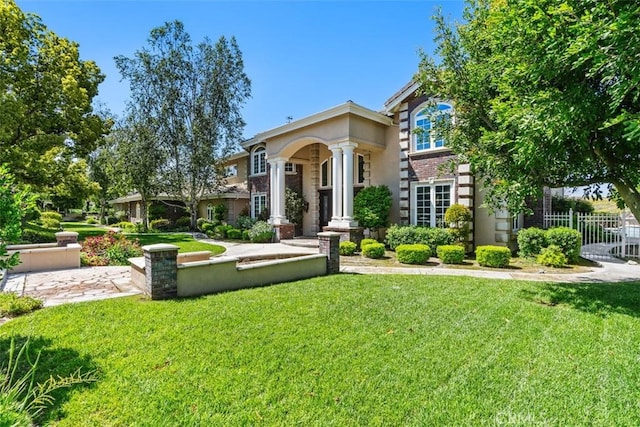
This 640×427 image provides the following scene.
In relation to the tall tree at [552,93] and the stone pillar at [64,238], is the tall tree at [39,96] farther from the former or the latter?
the tall tree at [552,93]

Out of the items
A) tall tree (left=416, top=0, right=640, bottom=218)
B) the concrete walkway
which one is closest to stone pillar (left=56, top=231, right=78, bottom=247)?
the concrete walkway

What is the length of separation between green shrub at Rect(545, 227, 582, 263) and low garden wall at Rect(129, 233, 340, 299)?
7.69m

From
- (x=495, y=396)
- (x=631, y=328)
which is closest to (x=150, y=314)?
(x=495, y=396)

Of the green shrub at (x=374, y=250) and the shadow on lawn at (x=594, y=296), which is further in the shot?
the green shrub at (x=374, y=250)

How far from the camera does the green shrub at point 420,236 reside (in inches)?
478

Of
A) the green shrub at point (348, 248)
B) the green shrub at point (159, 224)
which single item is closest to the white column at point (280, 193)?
the green shrub at point (348, 248)

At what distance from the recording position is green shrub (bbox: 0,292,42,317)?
5.64 metres

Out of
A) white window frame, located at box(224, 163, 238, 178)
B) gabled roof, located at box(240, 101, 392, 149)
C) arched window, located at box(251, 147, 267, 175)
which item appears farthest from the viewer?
white window frame, located at box(224, 163, 238, 178)

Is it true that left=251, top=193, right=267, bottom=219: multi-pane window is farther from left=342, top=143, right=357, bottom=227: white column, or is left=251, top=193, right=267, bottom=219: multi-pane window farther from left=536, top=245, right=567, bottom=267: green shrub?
left=536, top=245, right=567, bottom=267: green shrub

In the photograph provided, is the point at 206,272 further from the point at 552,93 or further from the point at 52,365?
the point at 552,93

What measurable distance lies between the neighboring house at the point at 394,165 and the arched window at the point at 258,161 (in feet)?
13.0

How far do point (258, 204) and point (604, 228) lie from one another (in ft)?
59.3

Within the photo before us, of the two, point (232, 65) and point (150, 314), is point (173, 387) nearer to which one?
point (150, 314)

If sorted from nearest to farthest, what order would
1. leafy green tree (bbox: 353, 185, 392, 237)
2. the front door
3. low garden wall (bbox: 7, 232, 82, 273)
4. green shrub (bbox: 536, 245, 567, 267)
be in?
low garden wall (bbox: 7, 232, 82, 273)
green shrub (bbox: 536, 245, 567, 267)
leafy green tree (bbox: 353, 185, 392, 237)
the front door
